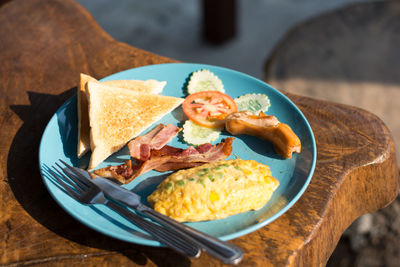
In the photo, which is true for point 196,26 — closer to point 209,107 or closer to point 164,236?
point 209,107

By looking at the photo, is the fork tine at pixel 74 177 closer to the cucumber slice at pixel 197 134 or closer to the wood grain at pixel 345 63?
the cucumber slice at pixel 197 134

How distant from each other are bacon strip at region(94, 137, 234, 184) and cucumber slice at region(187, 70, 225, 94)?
484 millimetres

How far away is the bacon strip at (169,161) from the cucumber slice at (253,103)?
0.34 m

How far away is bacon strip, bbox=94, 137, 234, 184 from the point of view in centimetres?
182

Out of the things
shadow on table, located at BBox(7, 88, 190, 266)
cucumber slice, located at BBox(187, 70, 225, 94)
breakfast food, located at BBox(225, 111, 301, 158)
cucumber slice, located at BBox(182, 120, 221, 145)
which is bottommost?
shadow on table, located at BBox(7, 88, 190, 266)

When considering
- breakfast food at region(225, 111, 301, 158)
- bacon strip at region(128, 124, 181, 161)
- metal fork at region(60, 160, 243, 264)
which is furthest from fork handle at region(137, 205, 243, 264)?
breakfast food at region(225, 111, 301, 158)

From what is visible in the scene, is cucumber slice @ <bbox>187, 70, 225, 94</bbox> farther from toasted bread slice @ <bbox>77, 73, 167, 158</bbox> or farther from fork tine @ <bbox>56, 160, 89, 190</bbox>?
fork tine @ <bbox>56, 160, 89, 190</bbox>

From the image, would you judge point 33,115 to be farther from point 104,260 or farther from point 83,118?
point 104,260

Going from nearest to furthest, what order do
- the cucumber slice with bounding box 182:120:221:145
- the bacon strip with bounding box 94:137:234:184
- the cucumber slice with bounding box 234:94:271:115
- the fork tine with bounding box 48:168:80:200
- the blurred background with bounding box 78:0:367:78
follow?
the fork tine with bounding box 48:168:80:200 < the bacon strip with bounding box 94:137:234:184 < the cucumber slice with bounding box 182:120:221:145 < the cucumber slice with bounding box 234:94:271:115 < the blurred background with bounding box 78:0:367:78

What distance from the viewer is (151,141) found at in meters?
2.00

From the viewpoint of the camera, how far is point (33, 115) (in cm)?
234

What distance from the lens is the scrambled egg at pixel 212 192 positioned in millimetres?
1569

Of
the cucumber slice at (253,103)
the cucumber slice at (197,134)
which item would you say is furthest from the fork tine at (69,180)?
the cucumber slice at (253,103)

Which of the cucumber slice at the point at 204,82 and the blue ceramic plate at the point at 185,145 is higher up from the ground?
the cucumber slice at the point at 204,82
